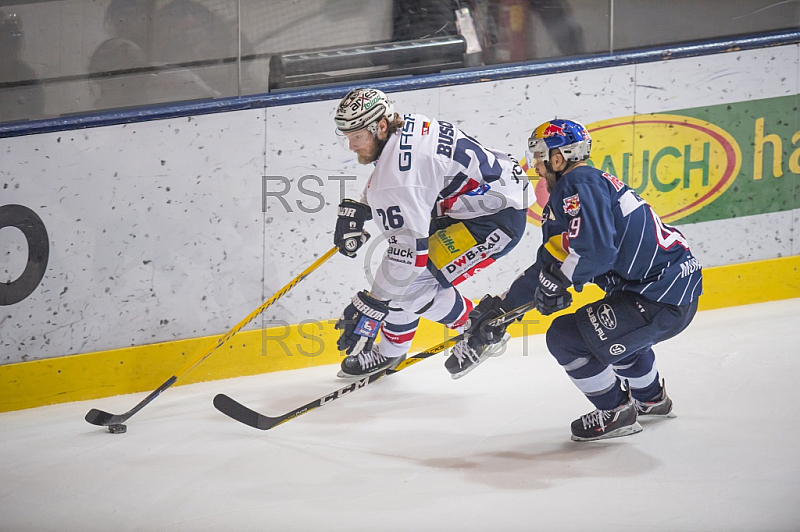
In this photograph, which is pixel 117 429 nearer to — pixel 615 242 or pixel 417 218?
pixel 417 218

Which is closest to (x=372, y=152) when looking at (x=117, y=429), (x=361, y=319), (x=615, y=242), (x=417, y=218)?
(x=417, y=218)

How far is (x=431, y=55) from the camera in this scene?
4.36 m

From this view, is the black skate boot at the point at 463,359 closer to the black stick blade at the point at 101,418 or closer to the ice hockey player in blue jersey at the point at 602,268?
the ice hockey player in blue jersey at the point at 602,268

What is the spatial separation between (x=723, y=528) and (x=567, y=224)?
997 mm

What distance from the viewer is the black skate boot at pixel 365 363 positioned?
396 cm

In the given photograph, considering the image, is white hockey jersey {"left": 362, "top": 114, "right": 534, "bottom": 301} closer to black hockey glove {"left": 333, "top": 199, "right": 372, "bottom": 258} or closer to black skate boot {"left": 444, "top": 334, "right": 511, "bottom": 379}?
black hockey glove {"left": 333, "top": 199, "right": 372, "bottom": 258}

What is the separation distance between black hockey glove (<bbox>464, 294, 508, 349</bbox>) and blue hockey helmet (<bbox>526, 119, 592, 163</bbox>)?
1.96 ft

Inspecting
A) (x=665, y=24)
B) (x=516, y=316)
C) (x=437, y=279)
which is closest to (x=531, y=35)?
(x=665, y=24)

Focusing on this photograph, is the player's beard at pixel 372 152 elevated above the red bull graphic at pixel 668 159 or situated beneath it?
situated beneath

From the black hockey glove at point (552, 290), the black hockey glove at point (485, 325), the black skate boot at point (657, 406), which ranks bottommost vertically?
the black skate boot at point (657, 406)

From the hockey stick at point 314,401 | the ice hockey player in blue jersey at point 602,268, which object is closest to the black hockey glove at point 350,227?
the hockey stick at point 314,401

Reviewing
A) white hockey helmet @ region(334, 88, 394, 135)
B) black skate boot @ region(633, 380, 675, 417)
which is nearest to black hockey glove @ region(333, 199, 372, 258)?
white hockey helmet @ region(334, 88, 394, 135)

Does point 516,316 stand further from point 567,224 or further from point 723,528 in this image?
point 723,528

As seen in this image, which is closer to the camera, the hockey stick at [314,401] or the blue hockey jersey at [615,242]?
the blue hockey jersey at [615,242]
